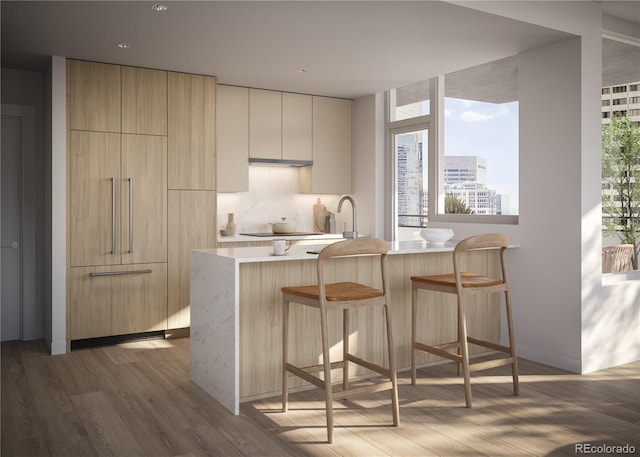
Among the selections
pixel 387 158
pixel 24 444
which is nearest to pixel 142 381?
pixel 24 444

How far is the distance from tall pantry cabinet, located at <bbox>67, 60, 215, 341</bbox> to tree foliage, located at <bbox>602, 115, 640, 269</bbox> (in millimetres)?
3526

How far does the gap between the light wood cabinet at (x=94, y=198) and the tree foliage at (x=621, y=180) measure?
3994 millimetres

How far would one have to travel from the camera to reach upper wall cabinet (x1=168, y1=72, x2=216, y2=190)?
5102 mm

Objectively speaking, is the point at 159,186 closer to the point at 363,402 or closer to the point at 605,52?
the point at 363,402

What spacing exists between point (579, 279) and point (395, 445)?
2052 mm

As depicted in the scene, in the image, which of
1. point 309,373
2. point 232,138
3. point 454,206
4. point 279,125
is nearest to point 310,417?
point 309,373

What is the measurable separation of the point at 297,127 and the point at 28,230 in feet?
9.37

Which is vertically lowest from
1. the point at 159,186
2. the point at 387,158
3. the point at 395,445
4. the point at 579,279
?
the point at 395,445

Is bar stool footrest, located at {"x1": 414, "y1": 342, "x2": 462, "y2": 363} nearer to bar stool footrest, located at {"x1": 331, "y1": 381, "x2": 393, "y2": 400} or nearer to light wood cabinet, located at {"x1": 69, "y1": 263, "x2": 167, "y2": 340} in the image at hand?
bar stool footrest, located at {"x1": 331, "y1": 381, "x2": 393, "y2": 400}

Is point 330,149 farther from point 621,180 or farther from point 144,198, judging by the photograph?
point 621,180

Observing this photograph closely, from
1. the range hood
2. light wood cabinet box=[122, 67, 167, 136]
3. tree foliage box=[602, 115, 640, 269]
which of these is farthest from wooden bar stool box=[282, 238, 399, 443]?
the range hood

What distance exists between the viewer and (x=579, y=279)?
13.0ft

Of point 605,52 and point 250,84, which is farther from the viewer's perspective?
point 250,84

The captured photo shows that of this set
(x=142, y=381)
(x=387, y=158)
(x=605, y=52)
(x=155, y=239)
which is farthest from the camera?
(x=387, y=158)
